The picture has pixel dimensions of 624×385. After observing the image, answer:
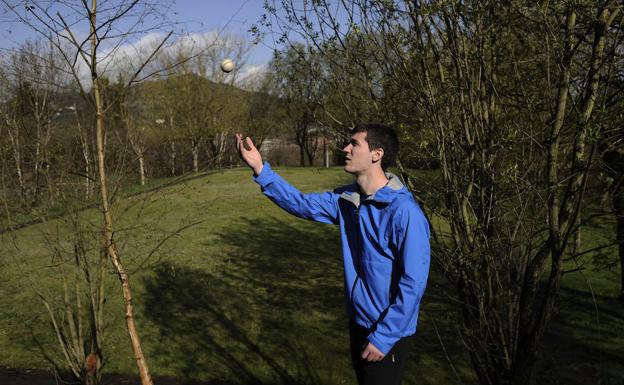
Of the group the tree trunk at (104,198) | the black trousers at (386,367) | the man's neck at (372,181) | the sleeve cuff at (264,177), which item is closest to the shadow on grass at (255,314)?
the tree trunk at (104,198)

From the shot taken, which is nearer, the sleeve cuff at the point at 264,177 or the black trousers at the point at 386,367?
the black trousers at the point at 386,367

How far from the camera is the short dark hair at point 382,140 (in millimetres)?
2846

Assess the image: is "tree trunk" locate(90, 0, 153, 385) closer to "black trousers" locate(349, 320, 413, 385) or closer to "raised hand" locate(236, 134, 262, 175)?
"raised hand" locate(236, 134, 262, 175)

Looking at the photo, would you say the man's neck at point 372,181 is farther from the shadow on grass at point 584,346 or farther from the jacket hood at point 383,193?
the shadow on grass at point 584,346

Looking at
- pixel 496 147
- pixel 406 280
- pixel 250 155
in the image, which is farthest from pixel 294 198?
pixel 496 147

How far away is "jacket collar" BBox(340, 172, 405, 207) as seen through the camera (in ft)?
8.90

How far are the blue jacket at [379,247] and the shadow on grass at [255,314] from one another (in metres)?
4.61

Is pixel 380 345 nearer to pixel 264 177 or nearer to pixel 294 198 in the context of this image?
pixel 294 198

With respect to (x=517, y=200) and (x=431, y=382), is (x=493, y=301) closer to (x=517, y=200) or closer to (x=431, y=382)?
(x=517, y=200)

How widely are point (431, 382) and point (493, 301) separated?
10.3 feet

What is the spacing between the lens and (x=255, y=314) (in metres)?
9.59

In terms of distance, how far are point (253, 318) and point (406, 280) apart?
23.7ft

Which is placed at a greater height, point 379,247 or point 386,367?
point 379,247

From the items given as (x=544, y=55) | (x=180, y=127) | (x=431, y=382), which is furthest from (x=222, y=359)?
(x=180, y=127)
